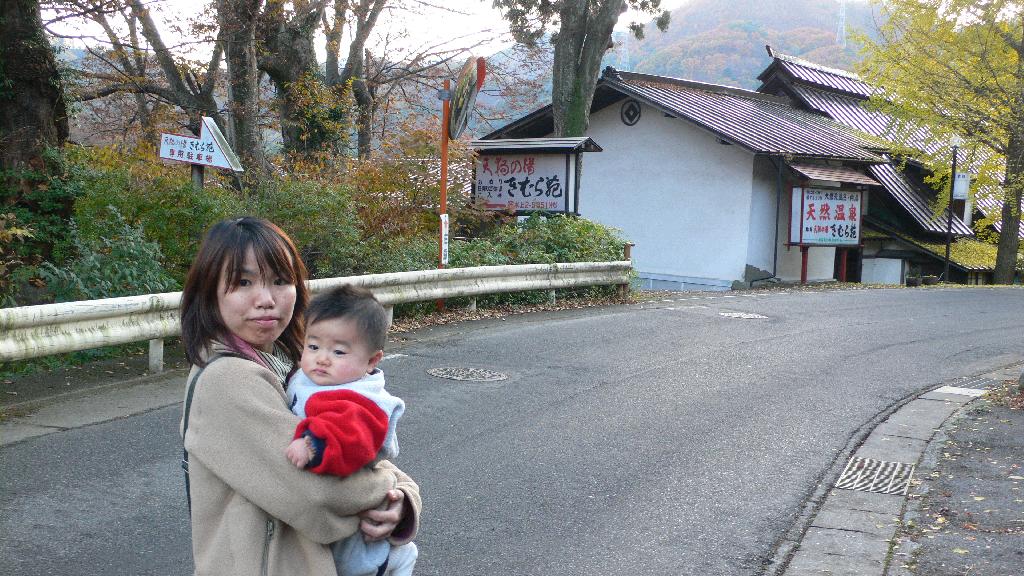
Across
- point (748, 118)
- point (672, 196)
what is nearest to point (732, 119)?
point (748, 118)

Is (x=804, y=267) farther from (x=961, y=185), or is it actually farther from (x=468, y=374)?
(x=468, y=374)

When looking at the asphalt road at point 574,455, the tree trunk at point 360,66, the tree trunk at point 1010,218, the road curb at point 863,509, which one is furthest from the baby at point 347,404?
the tree trunk at point 1010,218

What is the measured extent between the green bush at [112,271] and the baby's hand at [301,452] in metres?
7.12

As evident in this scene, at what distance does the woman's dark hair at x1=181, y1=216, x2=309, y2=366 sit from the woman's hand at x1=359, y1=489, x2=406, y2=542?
1.79 feet

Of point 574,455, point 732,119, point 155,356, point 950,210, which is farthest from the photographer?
point 950,210

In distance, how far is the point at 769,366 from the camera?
399 inches

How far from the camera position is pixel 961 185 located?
30781 millimetres

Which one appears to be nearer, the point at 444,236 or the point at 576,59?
the point at 444,236

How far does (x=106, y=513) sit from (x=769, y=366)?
7251 millimetres

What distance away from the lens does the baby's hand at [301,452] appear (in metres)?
1.98

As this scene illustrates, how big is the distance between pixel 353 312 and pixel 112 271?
735 cm

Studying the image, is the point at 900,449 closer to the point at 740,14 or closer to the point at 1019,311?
the point at 1019,311

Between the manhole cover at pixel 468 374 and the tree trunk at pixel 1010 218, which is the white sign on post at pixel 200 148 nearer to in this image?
the manhole cover at pixel 468 374

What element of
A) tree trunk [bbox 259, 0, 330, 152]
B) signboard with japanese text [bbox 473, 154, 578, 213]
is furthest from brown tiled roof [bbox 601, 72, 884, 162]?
tree trunk [bbox 259, 0, 330, 152]
